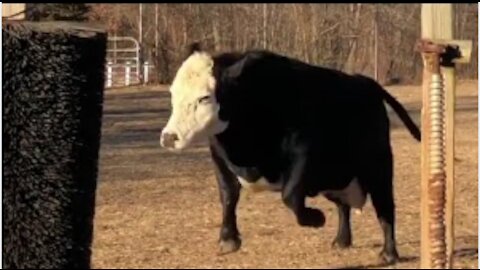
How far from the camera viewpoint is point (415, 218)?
838cm

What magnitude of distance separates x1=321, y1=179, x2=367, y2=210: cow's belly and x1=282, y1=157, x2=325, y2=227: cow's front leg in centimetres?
78

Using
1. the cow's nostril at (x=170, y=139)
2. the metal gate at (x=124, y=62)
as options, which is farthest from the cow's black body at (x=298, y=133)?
the metal gate at (x=124, y=62)

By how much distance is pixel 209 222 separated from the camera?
26.5 feet

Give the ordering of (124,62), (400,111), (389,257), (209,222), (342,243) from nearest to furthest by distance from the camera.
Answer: (389,257)
(400,111)
(342,243)
(209,222)
(124,62)

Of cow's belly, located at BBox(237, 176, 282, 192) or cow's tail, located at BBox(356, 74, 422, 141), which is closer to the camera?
cow's belly, located at BBox(237, 176, 282, 192)

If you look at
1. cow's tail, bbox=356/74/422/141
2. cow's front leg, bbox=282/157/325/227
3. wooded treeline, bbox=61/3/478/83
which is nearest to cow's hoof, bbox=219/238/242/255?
cow's front leg, bbox=282/157/325/227

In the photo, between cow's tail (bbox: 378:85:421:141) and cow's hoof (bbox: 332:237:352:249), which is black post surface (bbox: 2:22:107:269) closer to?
cow's tail (bbox: 378:85:421:141)

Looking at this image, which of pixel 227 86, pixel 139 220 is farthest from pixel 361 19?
pixel 227 86

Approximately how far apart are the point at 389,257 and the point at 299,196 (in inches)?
43.9

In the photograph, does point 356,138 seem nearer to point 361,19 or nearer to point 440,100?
point 440,100

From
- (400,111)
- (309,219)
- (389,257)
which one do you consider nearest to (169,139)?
(309,219)

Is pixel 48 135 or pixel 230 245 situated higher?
pixel 48 135

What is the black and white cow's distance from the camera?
517cm

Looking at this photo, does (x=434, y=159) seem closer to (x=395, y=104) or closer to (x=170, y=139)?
(x=170, y=139)
